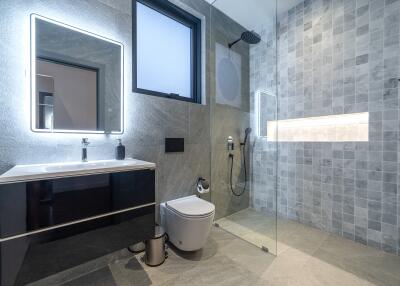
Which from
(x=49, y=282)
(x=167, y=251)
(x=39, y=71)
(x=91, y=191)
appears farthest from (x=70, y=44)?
(x=167, y=251)

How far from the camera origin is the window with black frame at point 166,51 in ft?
6.42

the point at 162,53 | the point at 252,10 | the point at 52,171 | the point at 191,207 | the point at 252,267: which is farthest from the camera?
the point at 252,10

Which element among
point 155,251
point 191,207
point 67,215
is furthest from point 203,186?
point 67,215

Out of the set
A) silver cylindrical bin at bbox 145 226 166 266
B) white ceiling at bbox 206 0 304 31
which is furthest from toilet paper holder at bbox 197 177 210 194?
white ceiling at bbox 206 0 304 31

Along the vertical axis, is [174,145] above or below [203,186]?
above

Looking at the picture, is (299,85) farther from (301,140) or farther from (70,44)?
(70,44)

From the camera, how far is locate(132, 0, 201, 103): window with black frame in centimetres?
196

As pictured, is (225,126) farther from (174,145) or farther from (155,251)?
(155,251)

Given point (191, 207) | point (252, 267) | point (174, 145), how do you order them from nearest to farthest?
1. point (252, 267)
2. point (191, 207)
3. point (174, 145)

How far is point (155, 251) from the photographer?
161 centimetres

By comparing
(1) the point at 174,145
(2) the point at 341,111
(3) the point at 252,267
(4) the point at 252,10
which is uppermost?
(4) the point at 252,10

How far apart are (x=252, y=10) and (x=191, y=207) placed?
238cm

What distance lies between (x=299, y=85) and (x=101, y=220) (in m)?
2.49

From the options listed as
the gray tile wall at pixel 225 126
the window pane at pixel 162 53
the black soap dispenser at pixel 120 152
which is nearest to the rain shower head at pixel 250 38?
the gray tile wall at pixel 225 126
